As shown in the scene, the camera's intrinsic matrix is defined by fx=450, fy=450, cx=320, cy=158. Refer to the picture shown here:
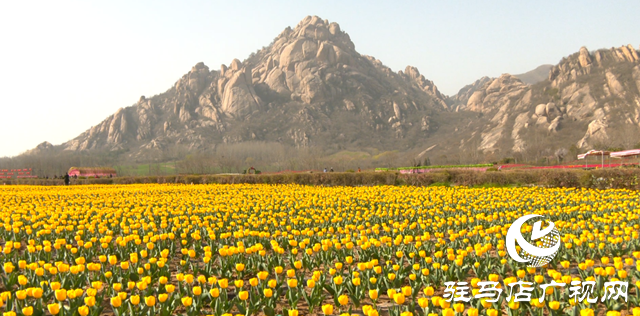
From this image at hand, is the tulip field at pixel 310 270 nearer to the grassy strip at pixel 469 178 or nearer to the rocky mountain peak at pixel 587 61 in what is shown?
the grassy strip at pixel 469 178

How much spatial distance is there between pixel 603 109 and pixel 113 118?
16739 centimetres

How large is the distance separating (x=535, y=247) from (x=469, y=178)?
18.5 metres

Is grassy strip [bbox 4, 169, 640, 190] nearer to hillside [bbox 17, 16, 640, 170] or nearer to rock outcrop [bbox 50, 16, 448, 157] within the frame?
hillside [bbox 17, 16, 640, 170]

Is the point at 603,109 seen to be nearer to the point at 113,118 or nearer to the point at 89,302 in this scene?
the point at 89,302

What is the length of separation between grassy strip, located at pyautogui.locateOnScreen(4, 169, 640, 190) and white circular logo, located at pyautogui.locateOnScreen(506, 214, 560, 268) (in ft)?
→ 46.9

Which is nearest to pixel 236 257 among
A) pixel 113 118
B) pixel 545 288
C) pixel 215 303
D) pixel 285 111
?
pixel 215 303

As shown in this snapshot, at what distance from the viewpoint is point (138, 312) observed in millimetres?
5238

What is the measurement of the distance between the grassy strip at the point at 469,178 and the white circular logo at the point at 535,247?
14.3 meters

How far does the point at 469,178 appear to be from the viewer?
84.0 ft

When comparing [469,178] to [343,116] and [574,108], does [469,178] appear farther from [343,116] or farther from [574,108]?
[343,116]

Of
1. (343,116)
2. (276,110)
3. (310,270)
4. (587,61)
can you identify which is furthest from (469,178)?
(276,110)

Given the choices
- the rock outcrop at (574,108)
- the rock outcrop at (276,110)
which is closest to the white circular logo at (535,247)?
the rock outcrop at (574,108)

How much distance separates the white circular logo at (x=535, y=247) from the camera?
23.5ft

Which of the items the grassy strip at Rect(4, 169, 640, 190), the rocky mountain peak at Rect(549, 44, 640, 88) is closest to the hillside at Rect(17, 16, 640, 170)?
the rocky mountain peak at Rect(549, 44, 640, 88)
